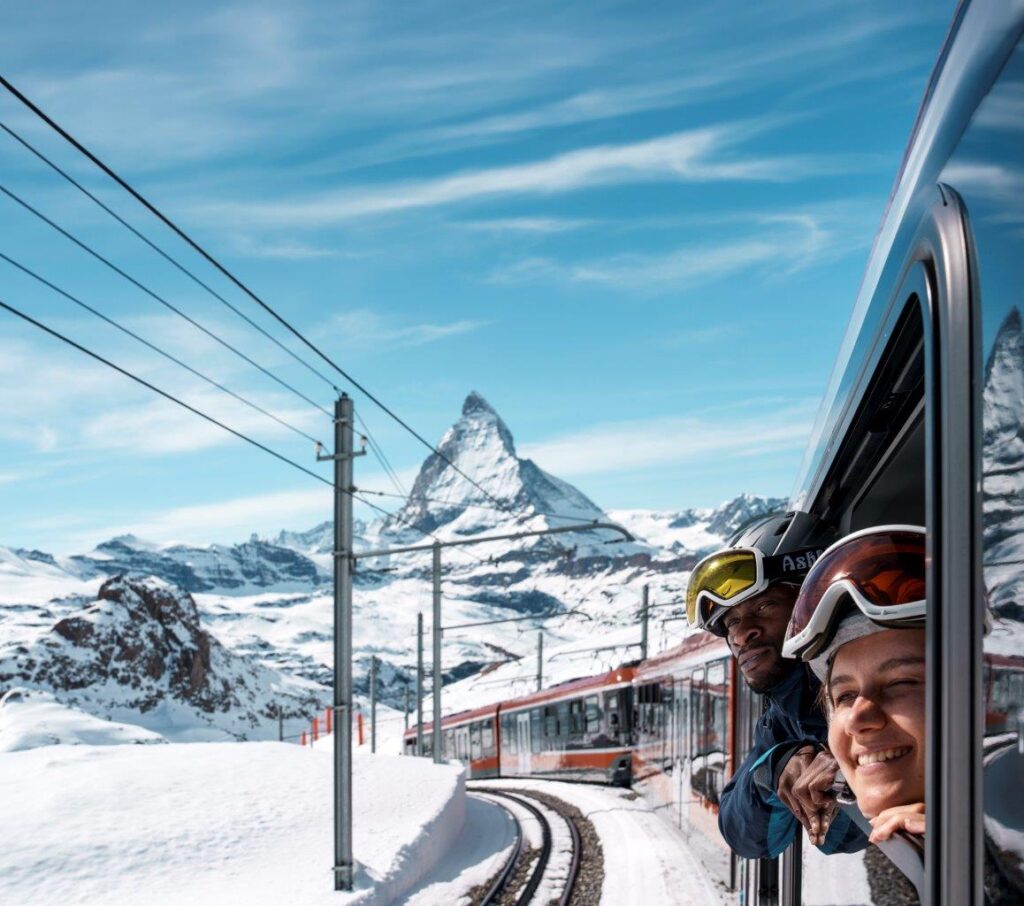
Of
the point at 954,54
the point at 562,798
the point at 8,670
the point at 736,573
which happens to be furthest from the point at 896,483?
the point at 8,670

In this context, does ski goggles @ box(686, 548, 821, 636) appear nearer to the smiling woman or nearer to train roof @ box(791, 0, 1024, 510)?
train roof @ box(791, 0, 1024, 510)

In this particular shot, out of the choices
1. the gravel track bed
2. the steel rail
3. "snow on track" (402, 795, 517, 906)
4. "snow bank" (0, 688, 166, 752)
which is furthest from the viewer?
"snow bank" (0, 688, 166, 752)

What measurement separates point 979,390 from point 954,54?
569 millimetres

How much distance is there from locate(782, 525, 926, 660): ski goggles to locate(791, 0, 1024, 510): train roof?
1.76 feet

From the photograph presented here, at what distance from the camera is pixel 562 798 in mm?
27672

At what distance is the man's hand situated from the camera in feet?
8.26

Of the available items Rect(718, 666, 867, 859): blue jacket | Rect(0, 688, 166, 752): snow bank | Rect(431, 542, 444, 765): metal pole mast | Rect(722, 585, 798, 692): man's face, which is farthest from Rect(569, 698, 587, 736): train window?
Rect(0, 688, 166, 752): snow bank

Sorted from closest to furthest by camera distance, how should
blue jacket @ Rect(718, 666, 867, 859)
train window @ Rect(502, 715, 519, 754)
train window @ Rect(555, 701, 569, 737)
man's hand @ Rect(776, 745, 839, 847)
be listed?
man's hand @ Rect(776, 745, 839, 847), blue jacket @ Rect(718, 666, 867, 859), train window @ Rect(555, 701, 569, 737), train window @ Rect(502, 715, 519, 754)

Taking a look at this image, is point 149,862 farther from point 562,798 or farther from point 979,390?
point 979,390

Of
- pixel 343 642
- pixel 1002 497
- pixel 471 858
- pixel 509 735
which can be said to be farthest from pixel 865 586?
pixel 509 735

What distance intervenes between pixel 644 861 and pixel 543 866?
1.91 m

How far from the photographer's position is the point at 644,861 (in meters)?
17.8

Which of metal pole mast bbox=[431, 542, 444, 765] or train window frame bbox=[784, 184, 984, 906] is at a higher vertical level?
train window frame bbox=[784, 184, 984, 906]

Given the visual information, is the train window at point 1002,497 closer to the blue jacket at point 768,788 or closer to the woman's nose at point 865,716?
the woman's nose at point 865,716
